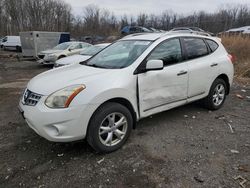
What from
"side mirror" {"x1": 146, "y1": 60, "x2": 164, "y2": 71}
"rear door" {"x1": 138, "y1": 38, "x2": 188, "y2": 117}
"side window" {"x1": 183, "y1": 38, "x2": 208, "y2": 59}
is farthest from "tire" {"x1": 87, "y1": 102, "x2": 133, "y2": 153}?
"side window" {"x1": 183, "y1": 38, "x2": 208, "y2": 59}

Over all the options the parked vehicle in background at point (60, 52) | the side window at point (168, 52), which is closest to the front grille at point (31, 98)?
the side window at point (168, 52)

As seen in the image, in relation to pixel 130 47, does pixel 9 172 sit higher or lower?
lower

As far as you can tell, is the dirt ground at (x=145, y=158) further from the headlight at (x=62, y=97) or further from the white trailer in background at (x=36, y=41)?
the white trailer in background at (x=36, y=41)

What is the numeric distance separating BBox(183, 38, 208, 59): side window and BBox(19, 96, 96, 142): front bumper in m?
2.26

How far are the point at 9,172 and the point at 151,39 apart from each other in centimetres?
289

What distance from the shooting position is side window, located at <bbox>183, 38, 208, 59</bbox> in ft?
13.5

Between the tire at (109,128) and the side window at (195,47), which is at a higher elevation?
the side window at (195,47)

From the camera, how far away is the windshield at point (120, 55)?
3.50m

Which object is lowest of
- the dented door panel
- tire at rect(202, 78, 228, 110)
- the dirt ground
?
the dirt ground

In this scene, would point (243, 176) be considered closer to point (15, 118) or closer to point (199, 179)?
point (199, 179)

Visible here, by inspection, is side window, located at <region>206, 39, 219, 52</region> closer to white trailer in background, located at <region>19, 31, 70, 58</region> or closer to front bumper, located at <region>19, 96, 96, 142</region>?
front bumper, located at <region>19, 96, 96, 142</region>

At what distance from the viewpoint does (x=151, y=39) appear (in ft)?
12.5

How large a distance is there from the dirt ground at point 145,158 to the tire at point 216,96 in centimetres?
48

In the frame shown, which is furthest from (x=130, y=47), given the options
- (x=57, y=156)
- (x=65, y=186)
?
(x=65, y=186)
